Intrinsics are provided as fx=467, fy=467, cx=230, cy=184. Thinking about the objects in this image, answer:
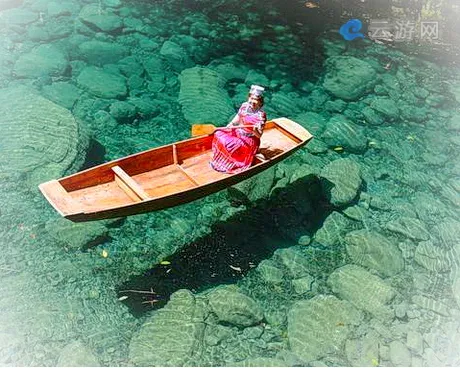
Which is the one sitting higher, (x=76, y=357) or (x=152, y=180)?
(x=152, y=180)

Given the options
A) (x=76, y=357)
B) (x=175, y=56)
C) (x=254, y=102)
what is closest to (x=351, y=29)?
(x=175, y=56)

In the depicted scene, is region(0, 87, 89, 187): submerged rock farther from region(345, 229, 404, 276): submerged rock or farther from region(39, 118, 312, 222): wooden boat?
region(345, 229, 404, 276): submerged rock

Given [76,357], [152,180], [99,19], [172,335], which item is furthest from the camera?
[99,19]

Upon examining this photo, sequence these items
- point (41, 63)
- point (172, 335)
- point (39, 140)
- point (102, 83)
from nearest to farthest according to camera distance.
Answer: point (172, 335) < point (39, 140) < point (102, 83) < point (41, 63)

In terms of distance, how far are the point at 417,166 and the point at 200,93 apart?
6.35 m

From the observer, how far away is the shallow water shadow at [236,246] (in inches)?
337

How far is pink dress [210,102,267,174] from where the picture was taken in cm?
912

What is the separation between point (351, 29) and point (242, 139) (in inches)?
441

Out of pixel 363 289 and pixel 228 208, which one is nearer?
pixel 363 289

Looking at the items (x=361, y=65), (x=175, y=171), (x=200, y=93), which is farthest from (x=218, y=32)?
(x=175, y=171)

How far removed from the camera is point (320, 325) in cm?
833

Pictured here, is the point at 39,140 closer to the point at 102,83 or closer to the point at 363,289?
the point at 102,83

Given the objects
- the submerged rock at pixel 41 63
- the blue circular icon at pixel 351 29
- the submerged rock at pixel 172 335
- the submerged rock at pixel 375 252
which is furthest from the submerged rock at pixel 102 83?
the blue circular icon at pixel 351 29

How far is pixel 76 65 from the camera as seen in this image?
1391cm
